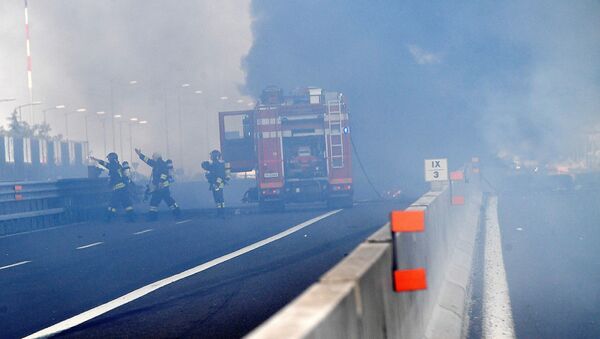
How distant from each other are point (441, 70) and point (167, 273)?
3317cm

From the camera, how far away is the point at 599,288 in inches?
402

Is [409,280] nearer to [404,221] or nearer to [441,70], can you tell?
[404,221]

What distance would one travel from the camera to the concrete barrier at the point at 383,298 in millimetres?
3461

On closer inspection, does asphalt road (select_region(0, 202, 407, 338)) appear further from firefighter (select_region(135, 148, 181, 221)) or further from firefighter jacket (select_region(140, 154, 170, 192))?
firefighter jacket (select_region(140, 154, 170, 192))

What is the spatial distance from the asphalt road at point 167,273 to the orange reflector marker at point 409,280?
80.2 inches

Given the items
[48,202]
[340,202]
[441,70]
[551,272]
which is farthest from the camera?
[441,70]

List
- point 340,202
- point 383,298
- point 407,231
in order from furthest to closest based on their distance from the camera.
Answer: point 340,202 < point 407,231 < point 383,298

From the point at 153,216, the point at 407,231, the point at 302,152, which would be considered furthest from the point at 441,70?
the point at 407,231

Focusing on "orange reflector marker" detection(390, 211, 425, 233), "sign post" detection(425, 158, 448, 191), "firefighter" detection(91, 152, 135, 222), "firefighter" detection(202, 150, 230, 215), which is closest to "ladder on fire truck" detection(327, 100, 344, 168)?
"firefighter" detection(202, 150, 230, 215)

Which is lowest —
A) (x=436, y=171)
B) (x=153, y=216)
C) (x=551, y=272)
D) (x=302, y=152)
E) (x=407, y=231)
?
(x=551, y=272)

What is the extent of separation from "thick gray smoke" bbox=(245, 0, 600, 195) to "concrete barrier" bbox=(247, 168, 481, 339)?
3124 centimetres

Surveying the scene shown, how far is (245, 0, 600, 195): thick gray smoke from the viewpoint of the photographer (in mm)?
41125

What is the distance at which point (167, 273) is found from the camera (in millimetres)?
12008

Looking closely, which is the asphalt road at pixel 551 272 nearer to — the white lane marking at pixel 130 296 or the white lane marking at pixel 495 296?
the white lane marking at pixel 495 296
